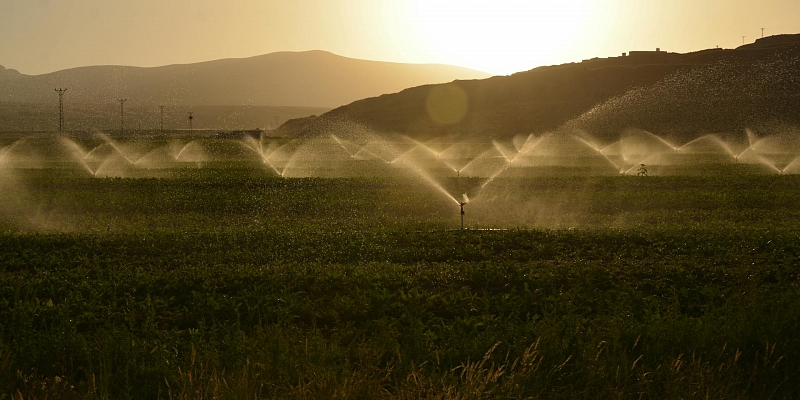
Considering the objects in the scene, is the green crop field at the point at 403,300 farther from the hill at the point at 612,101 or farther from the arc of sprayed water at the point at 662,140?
the hill at the point at 612,101

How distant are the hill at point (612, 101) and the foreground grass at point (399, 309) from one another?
72.6m

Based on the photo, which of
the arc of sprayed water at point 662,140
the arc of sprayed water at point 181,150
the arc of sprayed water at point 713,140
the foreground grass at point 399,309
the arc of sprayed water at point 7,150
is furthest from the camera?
the arc of sprayed water at point 662,140

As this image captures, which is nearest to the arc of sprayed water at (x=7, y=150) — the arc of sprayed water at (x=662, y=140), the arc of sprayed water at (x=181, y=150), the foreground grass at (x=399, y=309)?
the arc of sprayed water at (x=181, y=150)

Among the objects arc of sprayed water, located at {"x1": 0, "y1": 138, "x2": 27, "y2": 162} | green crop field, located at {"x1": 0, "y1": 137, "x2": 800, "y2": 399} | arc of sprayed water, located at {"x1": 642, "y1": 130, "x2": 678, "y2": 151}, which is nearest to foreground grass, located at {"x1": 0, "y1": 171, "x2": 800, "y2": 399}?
green crop field, located at {"x1": 0, "y1": 137, "x2": 800, "y2": 399}

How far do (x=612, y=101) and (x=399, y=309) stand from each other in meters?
98.7

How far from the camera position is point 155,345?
28.5 feet

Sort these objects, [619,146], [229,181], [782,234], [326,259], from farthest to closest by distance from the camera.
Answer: [619,146] → [229,181] → [782,234] → [326,259]

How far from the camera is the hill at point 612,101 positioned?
9056 cm

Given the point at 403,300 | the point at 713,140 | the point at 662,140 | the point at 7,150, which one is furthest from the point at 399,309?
the point at 713,140

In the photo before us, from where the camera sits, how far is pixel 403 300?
10.9 m

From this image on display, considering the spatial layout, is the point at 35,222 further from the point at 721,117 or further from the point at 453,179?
the point at 721,117

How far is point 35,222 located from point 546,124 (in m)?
82.0

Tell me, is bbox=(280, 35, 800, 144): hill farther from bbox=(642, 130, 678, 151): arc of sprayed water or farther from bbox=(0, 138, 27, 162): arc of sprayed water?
bbox=(0, 138, 27, 162): arc of sprayed water

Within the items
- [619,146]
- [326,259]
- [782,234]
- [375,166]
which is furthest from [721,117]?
[326,259]
